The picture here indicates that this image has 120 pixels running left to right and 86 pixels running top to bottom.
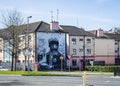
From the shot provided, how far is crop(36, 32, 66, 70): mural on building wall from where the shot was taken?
266 feet

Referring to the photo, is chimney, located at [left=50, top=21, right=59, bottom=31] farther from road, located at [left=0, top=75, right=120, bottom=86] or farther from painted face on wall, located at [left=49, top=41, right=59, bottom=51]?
road, located at [left=0, top=75, right=120, bottom=86]

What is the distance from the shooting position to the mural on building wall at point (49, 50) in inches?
3196

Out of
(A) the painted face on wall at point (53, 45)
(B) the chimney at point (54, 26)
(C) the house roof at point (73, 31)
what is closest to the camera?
(A) the painted face on wall at point (53, 45)

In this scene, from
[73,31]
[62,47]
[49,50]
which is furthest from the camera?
[73,31]

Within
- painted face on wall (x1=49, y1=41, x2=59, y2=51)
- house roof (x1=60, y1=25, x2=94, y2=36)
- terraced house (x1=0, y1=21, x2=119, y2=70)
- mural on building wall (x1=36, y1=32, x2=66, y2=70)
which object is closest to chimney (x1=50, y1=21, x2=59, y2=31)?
terraced house (x1=0, y1=21, x2=119, y2=70)

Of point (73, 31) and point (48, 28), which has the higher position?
point (48, 28)

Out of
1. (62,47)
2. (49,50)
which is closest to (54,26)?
(62,47)

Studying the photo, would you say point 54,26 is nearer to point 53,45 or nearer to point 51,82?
point 53,45

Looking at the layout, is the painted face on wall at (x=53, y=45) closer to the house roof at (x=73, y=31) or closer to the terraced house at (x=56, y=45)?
the terraced house at (x=56, y=45)

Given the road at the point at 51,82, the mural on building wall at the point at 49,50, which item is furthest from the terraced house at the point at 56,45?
the road at the point at 51,82

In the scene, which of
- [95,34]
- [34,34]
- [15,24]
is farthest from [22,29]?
[95,34]

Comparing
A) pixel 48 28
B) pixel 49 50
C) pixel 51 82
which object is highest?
pixel 48 28

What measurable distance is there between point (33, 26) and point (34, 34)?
5.25 meters

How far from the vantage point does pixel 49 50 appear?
271 feet
